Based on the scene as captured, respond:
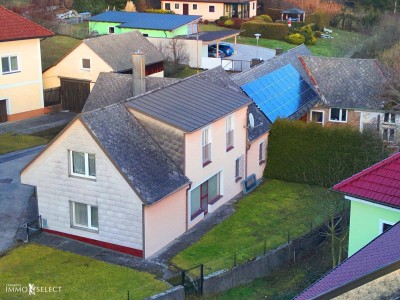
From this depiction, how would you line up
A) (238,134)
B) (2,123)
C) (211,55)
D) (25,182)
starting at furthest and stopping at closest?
(211,55) → (2,123) → (238,134) → (25,182)

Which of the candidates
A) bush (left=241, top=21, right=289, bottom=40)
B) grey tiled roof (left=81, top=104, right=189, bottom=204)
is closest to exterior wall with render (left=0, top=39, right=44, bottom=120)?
grey tiled roof (left=81, top=104, right=189, bottom=204)

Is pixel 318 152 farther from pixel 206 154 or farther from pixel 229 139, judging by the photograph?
pixel 206 154

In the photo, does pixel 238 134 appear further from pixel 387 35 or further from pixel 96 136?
pixel 387 35

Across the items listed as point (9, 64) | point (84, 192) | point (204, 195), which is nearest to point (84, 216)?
point (84, 192)

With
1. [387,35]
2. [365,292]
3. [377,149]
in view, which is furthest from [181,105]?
[387,35]

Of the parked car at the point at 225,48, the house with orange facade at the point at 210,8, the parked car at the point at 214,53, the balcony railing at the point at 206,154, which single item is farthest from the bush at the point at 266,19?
the balcony railing at the point at 206,154

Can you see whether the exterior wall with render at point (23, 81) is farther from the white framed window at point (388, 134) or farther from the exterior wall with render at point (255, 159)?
the white framed window at point (388, 134)
